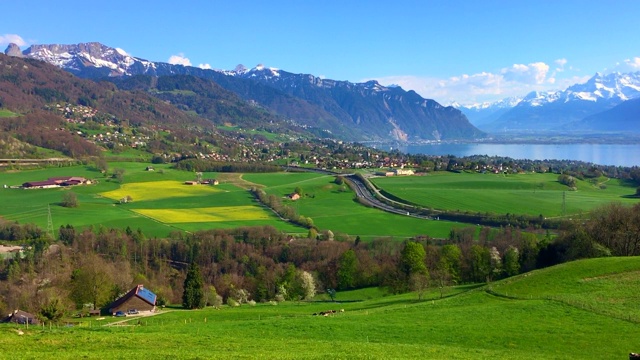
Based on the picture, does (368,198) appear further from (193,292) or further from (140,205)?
(193,292)

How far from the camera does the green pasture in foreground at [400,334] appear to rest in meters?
17.0

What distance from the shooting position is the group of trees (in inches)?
1572

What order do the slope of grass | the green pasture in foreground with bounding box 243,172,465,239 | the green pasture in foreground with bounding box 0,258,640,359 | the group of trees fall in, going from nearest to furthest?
1. the green pasture in foreground with bounding box 0,258,640,359
2. the slope of grass
3. the group of trees
4. the green pasture in foreground with bounding box 243,172,465,239

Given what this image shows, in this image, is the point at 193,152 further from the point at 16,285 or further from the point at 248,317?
the point at 248,317

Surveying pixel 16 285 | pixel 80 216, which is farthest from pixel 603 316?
pixel 80 216

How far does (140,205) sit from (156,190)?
1486 cm

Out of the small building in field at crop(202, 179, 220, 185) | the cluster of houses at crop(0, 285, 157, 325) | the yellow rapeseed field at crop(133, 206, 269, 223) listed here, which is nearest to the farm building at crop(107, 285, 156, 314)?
the cluster of houses at crop(0, 285, 157, 325)

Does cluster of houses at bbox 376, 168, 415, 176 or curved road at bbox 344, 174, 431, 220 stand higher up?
cluster of houses at bbox 376, 168, 415, 176

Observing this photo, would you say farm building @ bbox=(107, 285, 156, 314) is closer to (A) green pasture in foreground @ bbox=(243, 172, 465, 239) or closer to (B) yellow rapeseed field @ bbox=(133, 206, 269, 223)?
(A) green pasture in foreground @ bbox=(243, 172, 465, 239)

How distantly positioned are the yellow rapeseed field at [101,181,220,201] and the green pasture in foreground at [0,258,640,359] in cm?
6312

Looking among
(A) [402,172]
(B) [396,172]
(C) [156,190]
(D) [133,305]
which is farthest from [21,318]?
(A) [402,172]

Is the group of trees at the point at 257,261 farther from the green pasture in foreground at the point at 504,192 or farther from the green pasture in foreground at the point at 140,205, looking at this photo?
the green pasture in foreground at the point at 504,192

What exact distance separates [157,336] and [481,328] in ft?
45.8

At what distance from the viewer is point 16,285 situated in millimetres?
43594
